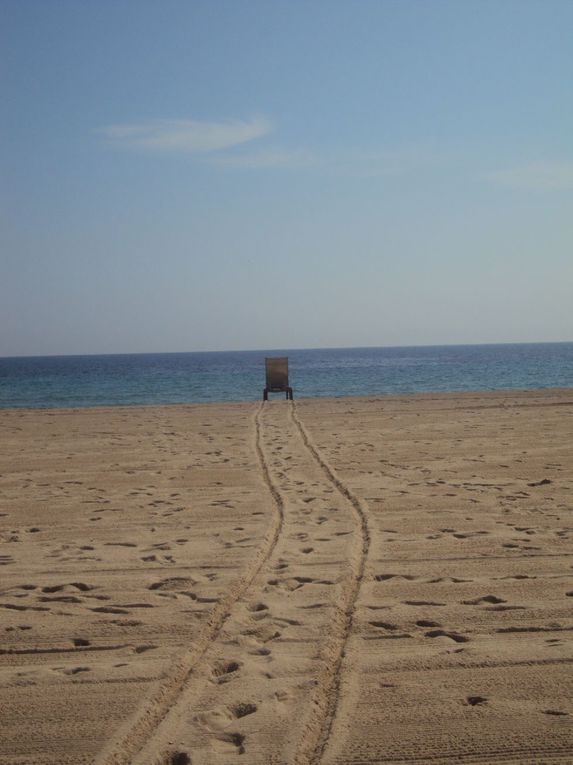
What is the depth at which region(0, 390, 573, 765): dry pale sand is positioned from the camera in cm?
288

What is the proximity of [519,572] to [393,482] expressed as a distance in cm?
332

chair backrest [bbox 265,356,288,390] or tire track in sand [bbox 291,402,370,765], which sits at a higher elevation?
chair backrest [bbox 265,356,288,390]

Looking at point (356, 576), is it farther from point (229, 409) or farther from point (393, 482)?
point (229, 409)

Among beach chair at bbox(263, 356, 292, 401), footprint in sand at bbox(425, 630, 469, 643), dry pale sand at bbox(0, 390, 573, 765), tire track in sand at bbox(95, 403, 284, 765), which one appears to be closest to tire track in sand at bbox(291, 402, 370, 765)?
dry pale sand at bbox(0, 390, 573, 765)

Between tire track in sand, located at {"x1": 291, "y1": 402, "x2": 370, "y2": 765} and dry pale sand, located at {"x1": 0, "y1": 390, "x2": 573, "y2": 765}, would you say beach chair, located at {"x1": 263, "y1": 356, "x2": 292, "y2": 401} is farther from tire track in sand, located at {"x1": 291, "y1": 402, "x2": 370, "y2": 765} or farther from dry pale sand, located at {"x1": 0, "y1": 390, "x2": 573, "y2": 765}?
tire track in sand, located at {"x1": 291, "y1": 402, "x2": 370, "y2": 765}

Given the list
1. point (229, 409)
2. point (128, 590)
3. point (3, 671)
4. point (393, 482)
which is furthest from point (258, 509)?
point (229, 409)

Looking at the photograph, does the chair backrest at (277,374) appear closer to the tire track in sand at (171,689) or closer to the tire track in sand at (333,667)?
the tire track in sand at (333,667)

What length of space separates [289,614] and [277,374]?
19936 millimetres

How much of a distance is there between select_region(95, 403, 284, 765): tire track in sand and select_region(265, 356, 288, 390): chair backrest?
18.7 m

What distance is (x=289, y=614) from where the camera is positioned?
162 inches

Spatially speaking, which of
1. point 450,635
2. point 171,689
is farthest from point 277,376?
point 171,689

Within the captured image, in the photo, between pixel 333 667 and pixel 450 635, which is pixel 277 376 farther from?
pixel 333 667

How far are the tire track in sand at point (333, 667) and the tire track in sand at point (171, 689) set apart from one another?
0.58 m

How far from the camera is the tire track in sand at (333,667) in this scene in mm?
2773
